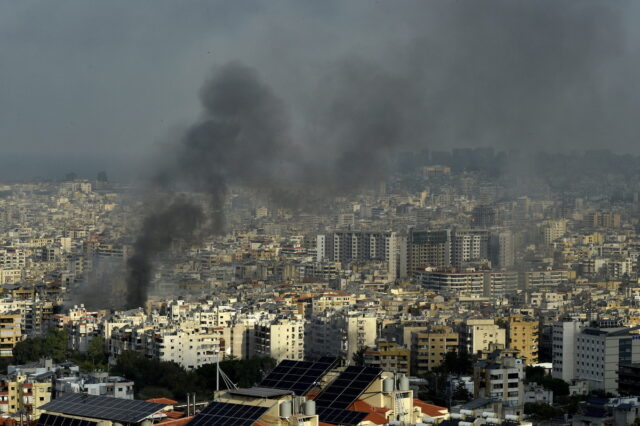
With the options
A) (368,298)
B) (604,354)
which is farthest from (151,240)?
(604,354)

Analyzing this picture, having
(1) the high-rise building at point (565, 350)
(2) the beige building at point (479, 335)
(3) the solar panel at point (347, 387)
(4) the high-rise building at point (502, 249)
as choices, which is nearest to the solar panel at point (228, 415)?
(3) the solar panel at point (347, 387)

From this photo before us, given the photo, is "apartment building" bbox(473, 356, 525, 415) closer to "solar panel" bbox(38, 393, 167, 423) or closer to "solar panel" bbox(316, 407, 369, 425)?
"solar panel" bbox(316, 407, 369, 425)

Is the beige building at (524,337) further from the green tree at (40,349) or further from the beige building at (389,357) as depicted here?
the green tree at (40,349)

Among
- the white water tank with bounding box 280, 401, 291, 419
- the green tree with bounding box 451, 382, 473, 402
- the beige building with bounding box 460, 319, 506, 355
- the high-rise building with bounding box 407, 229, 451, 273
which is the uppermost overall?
the high-rise building with bounding box 407, 229, 451, 273

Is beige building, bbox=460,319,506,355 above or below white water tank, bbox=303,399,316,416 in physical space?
below

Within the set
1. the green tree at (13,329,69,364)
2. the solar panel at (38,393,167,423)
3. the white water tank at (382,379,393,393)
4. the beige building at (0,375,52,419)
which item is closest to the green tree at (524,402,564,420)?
the white water tank at (382,379,393,393)

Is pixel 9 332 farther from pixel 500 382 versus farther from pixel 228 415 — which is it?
pixel 228 415

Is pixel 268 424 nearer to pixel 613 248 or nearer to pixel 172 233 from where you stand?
pixel 172 233
